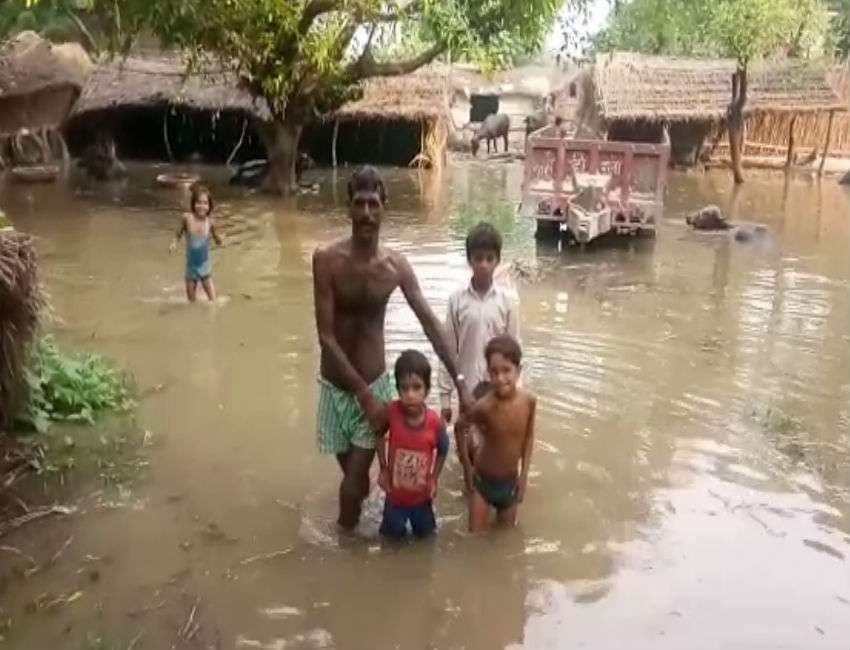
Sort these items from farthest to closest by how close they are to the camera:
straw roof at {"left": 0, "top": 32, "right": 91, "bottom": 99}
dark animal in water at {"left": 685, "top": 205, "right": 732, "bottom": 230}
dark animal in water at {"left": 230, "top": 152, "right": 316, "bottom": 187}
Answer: dark animal in water at {"left": 230, "top": 152, "right": 316, "bottom": 187} < straw roof at {"left": 0, "top": 32, "right": 91, "bottom": 99} < dark animal in water at {"left": 685, "top": 205, "right": 732, "bottom": 230}

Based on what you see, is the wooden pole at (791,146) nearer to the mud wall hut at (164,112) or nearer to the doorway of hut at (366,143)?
the doorway of hut at (366,143)

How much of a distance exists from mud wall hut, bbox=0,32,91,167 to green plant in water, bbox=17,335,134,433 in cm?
1081

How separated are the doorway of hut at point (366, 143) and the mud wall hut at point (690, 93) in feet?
13.7

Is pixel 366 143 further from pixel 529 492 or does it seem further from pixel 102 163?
pixel 529 492

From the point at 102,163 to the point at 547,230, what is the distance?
369 inches

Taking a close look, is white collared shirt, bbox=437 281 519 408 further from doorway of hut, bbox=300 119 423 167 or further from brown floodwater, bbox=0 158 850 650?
doorway of hut, bbox=300 119 423 167

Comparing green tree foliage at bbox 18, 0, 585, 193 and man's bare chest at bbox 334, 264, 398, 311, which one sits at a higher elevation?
green tree foliage at bbox 18, 0, 585, 193

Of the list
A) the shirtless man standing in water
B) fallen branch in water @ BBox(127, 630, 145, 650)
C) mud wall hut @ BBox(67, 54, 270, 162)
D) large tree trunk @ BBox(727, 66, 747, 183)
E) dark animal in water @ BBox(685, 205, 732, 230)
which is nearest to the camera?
fallen branch in water @ BBox(127, 630, 145, 650)

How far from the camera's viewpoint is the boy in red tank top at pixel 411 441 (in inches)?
167

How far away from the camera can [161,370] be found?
727 cm

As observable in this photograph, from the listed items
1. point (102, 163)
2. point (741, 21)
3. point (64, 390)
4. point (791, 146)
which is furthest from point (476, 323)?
point (791, 146)

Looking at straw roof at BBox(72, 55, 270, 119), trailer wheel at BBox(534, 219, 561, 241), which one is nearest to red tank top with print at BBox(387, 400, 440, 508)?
trailer wheel at BBox(534, 219, 561, 241)

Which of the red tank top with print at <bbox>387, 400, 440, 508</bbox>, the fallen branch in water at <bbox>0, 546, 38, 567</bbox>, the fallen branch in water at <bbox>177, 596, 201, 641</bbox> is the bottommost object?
the fallen branch in water at <bbox>0, 546, 38, 567</bbox>

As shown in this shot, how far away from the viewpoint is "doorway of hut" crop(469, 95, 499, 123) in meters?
39.4
